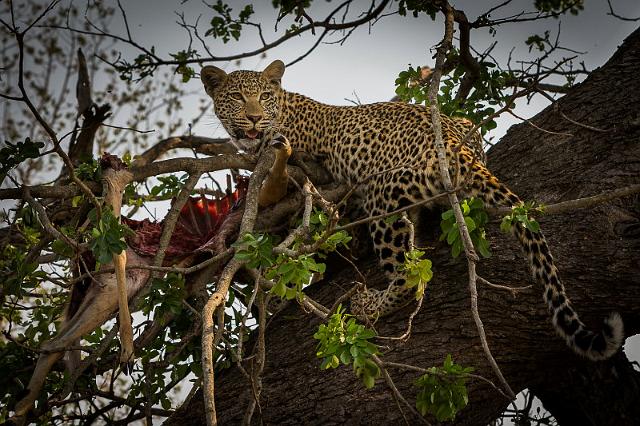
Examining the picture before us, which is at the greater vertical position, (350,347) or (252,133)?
(252,133)

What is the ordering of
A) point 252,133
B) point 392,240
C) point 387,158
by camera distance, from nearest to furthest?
point 392,240 → point 387,158 → point 252,133

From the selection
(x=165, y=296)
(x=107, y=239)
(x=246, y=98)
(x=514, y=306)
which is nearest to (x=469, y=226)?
(x=514, y=306)

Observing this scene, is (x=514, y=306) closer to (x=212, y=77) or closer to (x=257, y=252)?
(x=257, y=252)

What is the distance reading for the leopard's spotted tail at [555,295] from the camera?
4.46m

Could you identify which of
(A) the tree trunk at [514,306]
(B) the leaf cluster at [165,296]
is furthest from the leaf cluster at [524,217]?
(B) the leaf cluster at [165,296]

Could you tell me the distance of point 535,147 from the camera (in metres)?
6.09

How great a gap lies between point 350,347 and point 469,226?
2.81ft

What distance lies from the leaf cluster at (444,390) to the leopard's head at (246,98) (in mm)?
3406

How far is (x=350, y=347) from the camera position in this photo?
3920 mm

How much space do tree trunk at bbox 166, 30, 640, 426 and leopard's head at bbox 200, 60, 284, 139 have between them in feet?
5.73

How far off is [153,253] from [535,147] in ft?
8.96

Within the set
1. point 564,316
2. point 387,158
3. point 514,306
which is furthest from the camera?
point 387,158

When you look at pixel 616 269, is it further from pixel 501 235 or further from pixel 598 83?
pixel 598 83

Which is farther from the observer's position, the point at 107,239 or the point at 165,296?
the point at 165,296
